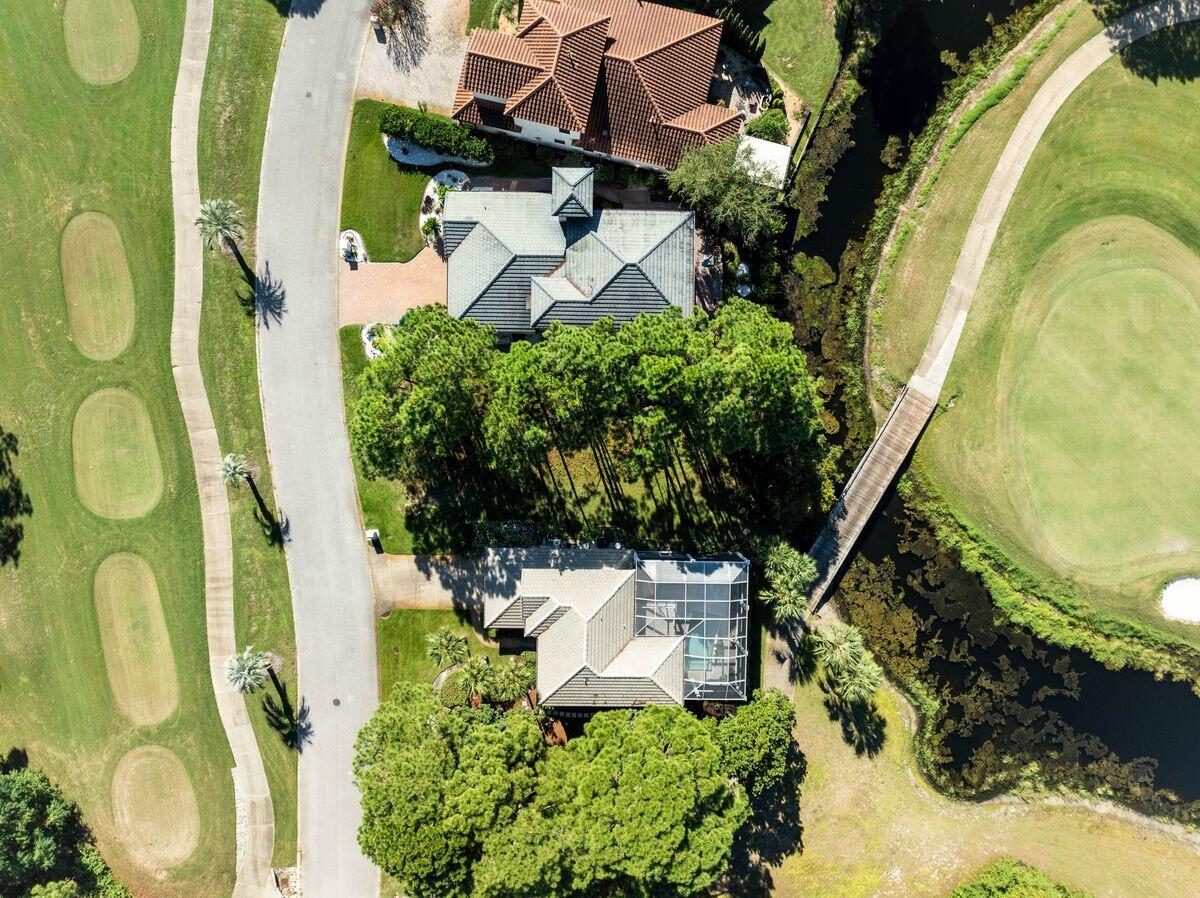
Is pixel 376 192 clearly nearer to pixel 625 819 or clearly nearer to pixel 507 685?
pixel 507 685

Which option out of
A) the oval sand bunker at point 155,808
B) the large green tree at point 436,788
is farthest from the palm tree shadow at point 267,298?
the oval sand bunker at point 155,808

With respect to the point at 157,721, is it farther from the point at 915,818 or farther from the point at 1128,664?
the point at 1128,664

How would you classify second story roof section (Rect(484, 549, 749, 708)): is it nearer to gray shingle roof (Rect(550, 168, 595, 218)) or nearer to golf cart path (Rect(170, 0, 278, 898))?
golf cart path (Rect(170, 0, 278, 898))

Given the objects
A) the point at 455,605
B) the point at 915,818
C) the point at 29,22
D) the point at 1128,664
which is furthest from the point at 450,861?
the point at 29,22

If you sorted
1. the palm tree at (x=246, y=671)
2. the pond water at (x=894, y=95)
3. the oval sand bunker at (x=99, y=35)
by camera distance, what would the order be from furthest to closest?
the pond water at (x=894, y=95) < the oval sand bunker at (x=99, y=35) < the palm tree at (x=246, y=671)

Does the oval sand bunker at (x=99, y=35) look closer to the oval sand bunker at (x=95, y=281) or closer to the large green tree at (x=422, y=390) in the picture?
the oval sand bunker at (x=95, y=281)

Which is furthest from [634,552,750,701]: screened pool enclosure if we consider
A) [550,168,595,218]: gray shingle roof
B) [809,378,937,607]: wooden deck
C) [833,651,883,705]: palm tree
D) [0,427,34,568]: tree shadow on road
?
[0,427,34,568]: tree shadow on road

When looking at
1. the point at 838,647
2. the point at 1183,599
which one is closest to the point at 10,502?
the point at 838,647
